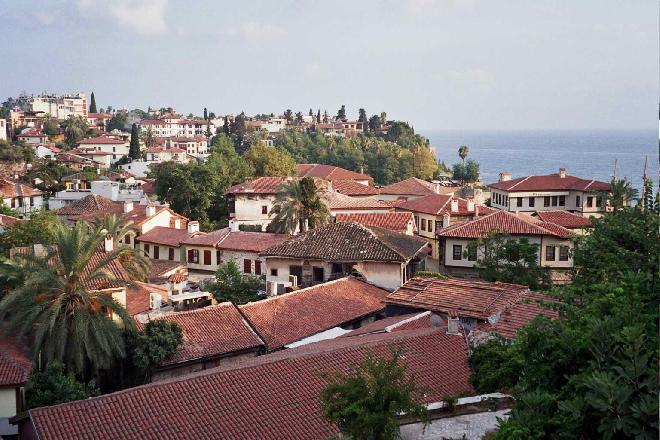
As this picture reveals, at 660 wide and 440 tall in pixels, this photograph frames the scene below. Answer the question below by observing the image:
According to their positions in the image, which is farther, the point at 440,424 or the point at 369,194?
the point at 369,194

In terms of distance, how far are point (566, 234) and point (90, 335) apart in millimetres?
23695

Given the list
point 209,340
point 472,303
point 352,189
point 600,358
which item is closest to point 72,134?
point 352,189

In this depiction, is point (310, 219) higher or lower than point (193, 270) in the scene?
higher

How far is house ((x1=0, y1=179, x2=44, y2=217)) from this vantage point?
194 ft

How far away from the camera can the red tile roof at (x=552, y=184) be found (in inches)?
2108

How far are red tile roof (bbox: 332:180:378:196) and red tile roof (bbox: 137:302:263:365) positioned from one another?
112ft

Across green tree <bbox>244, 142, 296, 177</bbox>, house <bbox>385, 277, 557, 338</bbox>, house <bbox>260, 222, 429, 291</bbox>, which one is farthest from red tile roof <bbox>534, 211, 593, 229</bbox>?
green tree <bbox>244, 142, 296, 177</bbox>

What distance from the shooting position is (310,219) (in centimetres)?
4116

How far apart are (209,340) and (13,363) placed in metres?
5.86

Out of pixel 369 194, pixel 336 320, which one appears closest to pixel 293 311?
pixel 336 320

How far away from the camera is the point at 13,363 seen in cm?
1967

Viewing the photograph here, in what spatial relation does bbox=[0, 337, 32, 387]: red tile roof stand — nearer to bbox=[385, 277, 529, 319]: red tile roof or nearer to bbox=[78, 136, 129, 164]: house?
bbox=[385, 277, 529, 319]: red tile roof

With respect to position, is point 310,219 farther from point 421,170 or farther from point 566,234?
point 421,170

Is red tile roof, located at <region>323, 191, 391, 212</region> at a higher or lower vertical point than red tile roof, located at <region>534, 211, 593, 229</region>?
higher
